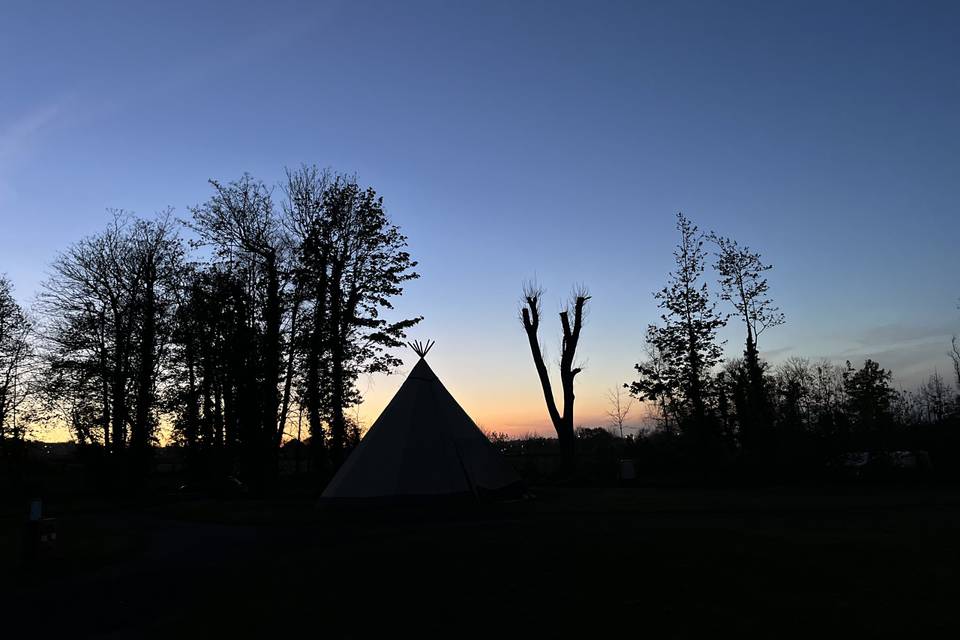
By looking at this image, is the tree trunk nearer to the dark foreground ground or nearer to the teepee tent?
the teepee tent

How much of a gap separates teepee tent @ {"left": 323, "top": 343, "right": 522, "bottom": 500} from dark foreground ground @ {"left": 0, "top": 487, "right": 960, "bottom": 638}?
4.45 meters

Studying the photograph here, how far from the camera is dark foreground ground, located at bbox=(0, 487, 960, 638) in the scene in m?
6.72

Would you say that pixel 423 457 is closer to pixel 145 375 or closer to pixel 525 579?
pixel 525 579

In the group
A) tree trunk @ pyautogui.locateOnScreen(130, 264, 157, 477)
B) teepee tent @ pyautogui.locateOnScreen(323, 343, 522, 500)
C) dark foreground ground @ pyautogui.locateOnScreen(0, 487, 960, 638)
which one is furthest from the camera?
tree trunk @ pyautogui.locateOnScreen(130, 264, 157, 477)

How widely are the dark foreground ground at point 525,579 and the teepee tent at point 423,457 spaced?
14.6 ft

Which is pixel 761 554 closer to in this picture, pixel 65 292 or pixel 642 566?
pixel 642 566

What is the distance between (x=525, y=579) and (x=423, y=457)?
12.7 m

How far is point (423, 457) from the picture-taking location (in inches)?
828

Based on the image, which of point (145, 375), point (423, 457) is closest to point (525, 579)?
point (423, 457)

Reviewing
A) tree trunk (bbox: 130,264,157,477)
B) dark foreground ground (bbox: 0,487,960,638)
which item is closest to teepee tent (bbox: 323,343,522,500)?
dark foreground ground (bbox: 0,487,960,638)

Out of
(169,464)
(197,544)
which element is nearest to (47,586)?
(197,544)

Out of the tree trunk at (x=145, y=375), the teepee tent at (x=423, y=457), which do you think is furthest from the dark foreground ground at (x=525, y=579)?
the tree trunk at (x=145, y=375)

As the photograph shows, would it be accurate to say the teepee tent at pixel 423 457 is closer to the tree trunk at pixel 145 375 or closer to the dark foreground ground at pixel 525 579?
the dark foreground ground at pixel 525 579

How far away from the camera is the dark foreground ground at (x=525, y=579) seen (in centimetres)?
672
